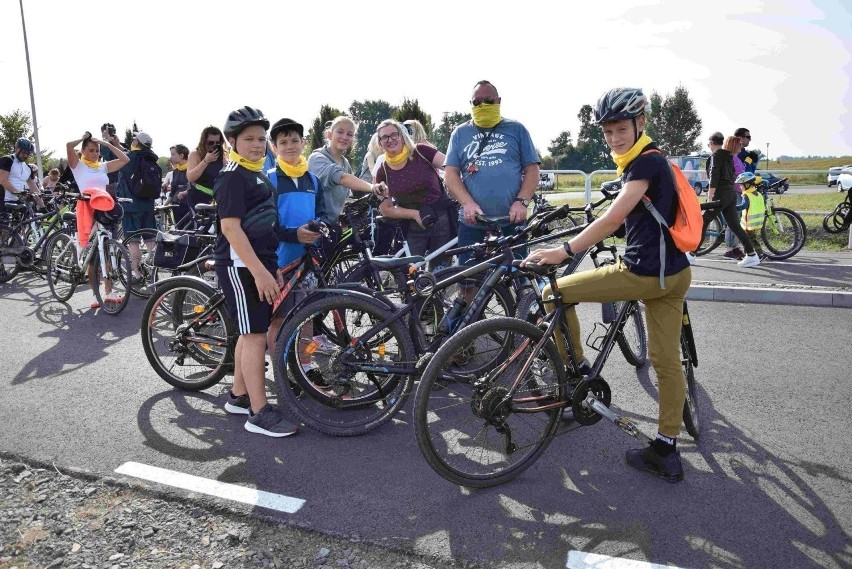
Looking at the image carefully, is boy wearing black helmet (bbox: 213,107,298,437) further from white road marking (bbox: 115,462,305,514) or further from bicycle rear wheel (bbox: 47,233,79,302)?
bicycle rear wheel (bbox: 47,233,79,302)

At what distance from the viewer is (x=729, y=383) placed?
15.5 ft

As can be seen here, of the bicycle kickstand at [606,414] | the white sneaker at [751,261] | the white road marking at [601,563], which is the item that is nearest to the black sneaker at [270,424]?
the bicycle kickstand at [606,414]

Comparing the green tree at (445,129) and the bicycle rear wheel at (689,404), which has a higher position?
the green tree at (445,129)

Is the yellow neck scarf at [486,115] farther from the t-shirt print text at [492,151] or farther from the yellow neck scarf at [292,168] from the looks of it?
the yellow neck scarf at [292,168]

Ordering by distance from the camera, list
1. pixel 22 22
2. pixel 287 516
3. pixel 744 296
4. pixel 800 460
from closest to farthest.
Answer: pixel 287 516, pixel 800 460, pixel 744 296, pixel 22 22

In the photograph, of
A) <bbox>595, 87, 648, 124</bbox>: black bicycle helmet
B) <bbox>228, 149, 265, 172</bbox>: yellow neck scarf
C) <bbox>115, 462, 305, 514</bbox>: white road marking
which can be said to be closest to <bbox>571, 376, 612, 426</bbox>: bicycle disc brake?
<bbox>595, 87, 648, 124</bbox>: black bicycle helmet

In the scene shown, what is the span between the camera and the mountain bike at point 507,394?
3.19m

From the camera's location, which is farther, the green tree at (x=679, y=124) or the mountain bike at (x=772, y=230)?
the green tree at (x=679, y=124)

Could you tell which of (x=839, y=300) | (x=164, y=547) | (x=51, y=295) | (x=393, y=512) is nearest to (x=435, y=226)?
(x=393, y=512)

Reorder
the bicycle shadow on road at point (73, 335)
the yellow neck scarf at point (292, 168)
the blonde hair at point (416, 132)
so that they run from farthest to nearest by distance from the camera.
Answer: the blonde hair at point (416, 132), the bicycle shadow on road at point (73, 335), the yellow neck scarf at point (292, 168)

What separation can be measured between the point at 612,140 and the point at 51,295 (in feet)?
25.1

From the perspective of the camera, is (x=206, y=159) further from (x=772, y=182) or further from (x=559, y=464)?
(x=772, y=182)

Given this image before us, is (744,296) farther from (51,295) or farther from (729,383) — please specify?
(51,295)

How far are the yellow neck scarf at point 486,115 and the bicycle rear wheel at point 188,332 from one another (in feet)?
7.60
